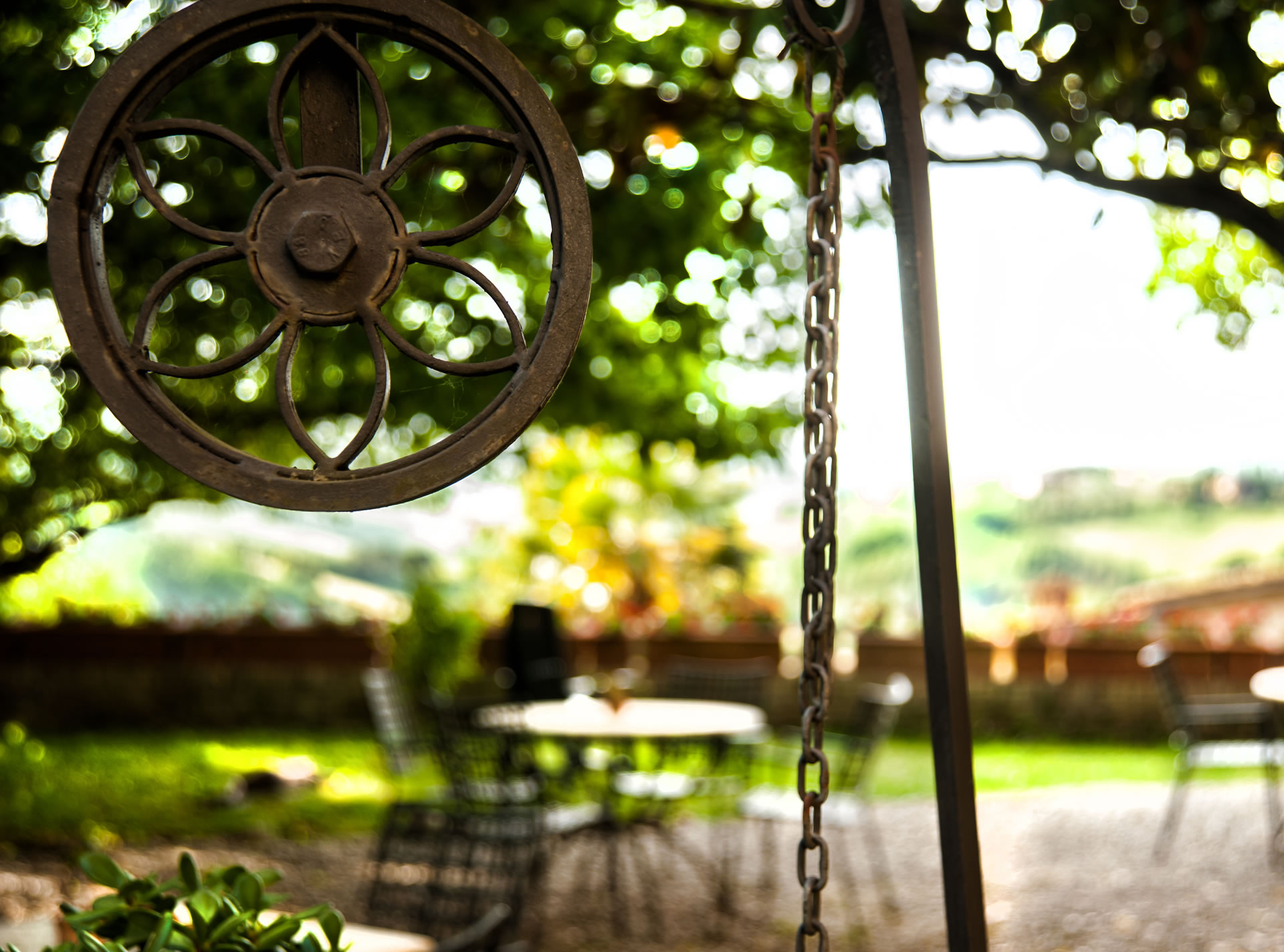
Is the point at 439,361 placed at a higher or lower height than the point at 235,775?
lower

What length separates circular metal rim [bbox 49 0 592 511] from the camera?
1254 millimetres

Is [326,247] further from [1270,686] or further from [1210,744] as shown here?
[1210,744]

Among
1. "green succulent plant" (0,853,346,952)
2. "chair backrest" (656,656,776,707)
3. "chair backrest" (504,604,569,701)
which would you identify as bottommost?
"green succulent plant" (0,853,346,952)

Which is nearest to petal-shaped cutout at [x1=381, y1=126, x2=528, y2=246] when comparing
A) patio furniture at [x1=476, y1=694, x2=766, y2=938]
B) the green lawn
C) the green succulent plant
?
the green succulent plant

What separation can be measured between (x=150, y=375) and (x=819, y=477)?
2.63 ft

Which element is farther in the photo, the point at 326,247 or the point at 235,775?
the point at 235,775

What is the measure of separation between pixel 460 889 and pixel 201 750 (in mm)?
6281

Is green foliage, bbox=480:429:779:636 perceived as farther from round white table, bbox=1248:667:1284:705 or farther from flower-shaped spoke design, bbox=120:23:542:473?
flower-shaped spoke design, bbox=120:23:542:473

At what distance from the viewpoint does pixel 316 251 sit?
126 cm

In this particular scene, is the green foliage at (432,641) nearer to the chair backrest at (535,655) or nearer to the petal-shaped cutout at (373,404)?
the chair backrest at (535,655)

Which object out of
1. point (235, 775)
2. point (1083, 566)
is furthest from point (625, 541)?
point (1083, 566)

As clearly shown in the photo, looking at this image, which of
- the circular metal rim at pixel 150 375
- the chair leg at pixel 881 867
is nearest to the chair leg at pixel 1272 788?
the chair leg at pixel 881 867

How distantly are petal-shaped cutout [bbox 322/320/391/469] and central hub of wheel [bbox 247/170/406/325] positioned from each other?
3 cm

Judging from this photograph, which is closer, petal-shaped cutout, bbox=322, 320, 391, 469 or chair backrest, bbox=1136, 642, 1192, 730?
petal-shaped cutout, bbox=322, 320, 391, 469
